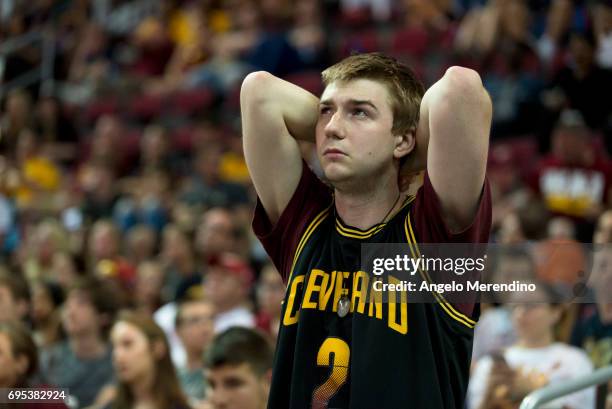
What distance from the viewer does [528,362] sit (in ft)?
15.4

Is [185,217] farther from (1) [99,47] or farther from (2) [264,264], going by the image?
(1) [99,47]

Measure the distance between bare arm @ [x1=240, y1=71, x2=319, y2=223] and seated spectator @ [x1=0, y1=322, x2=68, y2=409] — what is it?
64.6 inches

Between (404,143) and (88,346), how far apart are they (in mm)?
3634

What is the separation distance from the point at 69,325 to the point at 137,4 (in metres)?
7.59

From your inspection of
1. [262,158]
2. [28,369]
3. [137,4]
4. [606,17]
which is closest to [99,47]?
[137,4]

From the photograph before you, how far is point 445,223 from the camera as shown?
8.59 feet

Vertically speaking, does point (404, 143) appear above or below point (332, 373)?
above

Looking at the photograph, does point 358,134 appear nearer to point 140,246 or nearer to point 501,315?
point 501,315

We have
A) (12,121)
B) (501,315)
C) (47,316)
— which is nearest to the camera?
(501,315)

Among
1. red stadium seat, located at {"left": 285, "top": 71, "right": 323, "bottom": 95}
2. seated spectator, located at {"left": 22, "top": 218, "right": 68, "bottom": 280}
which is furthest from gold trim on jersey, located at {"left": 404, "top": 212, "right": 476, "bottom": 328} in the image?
red stadium seat, located at {"left": 285, "top": 71, "right": 323, "bottom": 95}

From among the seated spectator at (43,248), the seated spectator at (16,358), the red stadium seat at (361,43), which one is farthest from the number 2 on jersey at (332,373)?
the red stadium seat at (361,43)

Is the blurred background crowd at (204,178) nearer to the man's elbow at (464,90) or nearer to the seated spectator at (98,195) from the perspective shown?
the seated spectator at (98,195)

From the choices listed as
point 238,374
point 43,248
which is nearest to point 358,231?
point 238,374

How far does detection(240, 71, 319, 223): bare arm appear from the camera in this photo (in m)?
2.87
